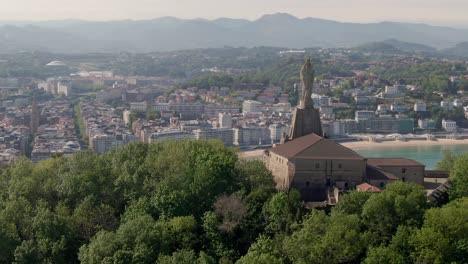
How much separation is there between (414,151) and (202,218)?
37.1 metres

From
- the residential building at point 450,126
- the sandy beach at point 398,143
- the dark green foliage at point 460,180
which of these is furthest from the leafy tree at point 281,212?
the residential building at point 450,126

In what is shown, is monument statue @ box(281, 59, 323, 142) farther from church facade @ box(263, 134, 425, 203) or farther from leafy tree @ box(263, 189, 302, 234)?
leafy tree @ box(263, 189, 302, 234)

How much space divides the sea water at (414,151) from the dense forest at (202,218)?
96.7 ft

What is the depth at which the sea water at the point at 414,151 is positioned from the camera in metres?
49.1

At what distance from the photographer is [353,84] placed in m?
79.3

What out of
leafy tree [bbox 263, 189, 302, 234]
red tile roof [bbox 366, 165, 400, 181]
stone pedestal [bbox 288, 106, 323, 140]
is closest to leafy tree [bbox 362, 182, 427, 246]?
leafy tree [bbox 263, 189, 302, 234]

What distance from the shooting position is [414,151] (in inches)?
2063

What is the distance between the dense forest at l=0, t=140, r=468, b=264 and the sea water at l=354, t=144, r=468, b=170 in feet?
96.7

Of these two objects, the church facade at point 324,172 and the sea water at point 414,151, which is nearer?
the church facade at point 324,172

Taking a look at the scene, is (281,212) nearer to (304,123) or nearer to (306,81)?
(304,123)

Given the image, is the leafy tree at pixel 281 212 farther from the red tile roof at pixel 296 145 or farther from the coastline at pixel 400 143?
the coastline at pixel 400 143

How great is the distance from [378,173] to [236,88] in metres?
60.8

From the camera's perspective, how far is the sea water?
161 feet

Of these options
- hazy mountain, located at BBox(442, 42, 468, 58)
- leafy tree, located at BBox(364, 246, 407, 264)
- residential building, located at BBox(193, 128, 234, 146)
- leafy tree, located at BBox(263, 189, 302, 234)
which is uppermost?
leafy tree, located at BBox(263, 189, 302, 234)
